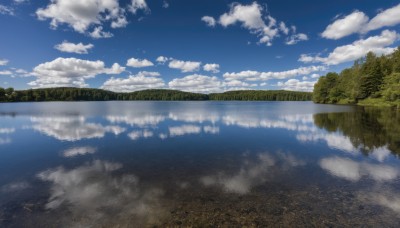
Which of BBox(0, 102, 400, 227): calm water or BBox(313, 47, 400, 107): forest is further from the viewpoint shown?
BBox(313, 47, 400, 107): forest

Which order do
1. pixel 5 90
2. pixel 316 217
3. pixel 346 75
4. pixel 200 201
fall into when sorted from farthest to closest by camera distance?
pixel 5 90, pixel 346 75, pixel 200 201, pixel 316 217

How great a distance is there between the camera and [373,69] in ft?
225

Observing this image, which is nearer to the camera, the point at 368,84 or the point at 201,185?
the point at 201,185

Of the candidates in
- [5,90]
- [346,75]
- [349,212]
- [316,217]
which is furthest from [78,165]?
[5,90]

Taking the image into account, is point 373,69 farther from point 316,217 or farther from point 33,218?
point 33,218

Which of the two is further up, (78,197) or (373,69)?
(373,69)

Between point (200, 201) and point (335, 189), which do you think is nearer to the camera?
point (200, 201)

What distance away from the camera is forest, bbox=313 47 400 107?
54656mm

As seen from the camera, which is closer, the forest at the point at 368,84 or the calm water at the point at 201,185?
the calm water at the point at 201,185

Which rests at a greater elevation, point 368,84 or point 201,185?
point 368,84

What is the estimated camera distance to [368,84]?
234 ft

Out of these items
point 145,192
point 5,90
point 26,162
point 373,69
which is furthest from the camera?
point 5,90

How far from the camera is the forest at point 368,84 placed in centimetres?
5466

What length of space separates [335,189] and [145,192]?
26.7 feet
